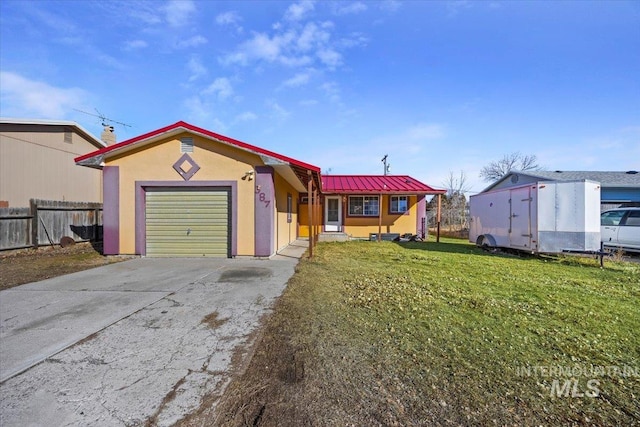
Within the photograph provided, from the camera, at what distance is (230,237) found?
881 centimetres

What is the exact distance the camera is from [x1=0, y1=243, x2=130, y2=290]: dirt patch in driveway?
6438 mm

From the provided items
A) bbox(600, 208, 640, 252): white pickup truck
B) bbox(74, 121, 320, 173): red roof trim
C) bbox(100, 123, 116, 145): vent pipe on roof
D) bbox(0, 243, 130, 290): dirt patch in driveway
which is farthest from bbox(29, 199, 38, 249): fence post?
bbox(600, 208, 640, 252): white pickup truck

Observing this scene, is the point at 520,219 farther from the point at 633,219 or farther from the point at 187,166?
the point at 187,166

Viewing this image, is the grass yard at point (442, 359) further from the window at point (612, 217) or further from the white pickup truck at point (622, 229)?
the window at point (612, 217)

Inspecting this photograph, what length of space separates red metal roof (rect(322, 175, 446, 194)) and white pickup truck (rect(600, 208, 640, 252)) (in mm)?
6155

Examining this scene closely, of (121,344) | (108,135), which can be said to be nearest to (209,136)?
(121,344)

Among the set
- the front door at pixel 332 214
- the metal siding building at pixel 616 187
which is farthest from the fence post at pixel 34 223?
the metal siding building at pixel 616 187

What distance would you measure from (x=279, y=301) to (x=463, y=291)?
3.35 metres

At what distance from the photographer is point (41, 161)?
12805 millimetres

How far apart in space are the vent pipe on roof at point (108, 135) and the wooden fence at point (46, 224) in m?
5.78

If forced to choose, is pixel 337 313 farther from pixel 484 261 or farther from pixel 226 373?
pixel 484 261

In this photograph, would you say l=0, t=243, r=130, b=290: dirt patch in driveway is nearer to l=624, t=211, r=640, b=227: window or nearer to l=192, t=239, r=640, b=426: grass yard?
l=192, t=239, r=640, b=426: grass yard

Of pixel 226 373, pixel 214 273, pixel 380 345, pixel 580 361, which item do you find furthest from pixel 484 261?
pixel 226 373

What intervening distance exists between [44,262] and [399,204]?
47.2 ft
